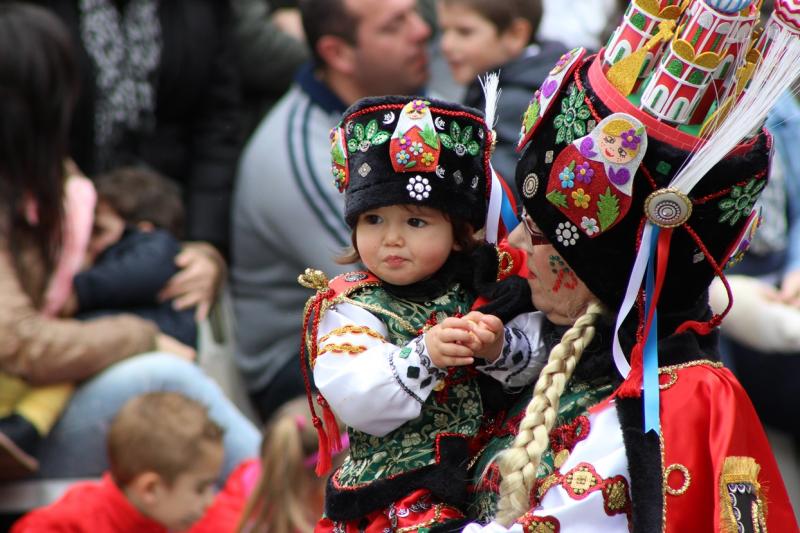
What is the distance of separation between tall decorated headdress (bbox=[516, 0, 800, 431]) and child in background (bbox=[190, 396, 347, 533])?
2.01 meters

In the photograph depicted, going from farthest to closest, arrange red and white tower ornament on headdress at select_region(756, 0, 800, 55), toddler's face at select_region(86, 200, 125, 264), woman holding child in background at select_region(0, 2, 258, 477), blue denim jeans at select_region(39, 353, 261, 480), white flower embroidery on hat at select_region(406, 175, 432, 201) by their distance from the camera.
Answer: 1. toddler's face at select_region(86, 200, 125, 264)
2. blue denim jeans at select_region(39, 353, 261, 480)
3. woman holding child in background at select_region(0, 2, 258, 477)
4. white flower embroidery on hat at select_region(406, 175, 432, 201)
5. red and white tower ornament on headdress at select_region(756, 0, 800, 55)

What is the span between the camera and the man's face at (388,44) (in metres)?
5.61

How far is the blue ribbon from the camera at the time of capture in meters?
2.42

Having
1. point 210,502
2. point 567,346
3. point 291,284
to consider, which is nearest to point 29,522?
point 210,502

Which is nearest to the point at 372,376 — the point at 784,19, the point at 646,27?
the point at 646,27

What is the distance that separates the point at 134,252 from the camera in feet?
16.7

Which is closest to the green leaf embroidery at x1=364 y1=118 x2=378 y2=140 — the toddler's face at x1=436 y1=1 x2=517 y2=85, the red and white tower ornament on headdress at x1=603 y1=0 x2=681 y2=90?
the red and white tower ornament on headdress at x1=603 y1=0 x2=681 y2=90

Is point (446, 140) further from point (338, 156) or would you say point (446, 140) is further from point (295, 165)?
point (295, 165)

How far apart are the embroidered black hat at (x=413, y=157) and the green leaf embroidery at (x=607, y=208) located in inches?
13.6

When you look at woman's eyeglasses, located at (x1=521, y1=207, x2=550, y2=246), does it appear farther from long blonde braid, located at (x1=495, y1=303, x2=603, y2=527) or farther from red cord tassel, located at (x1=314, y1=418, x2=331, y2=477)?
red cord tassel, located at (x1=314, y1=418, x2=331, y2=477)

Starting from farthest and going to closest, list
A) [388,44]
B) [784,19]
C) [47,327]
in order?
[388,44], [47,327], [784,19]

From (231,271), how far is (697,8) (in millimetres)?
3754

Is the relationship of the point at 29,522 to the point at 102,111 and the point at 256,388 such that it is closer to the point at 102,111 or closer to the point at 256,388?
the point at 256,388

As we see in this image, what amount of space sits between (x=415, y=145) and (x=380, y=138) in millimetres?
81
